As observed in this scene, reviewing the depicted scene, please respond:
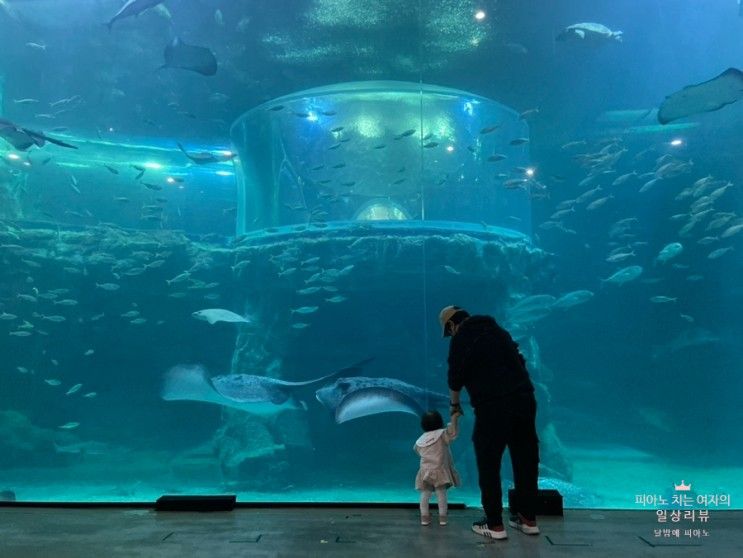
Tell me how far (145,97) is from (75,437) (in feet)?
14.8

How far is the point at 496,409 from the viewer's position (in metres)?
3.19

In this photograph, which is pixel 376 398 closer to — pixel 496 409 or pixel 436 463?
pixel 436 463

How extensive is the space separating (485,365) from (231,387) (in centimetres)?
362

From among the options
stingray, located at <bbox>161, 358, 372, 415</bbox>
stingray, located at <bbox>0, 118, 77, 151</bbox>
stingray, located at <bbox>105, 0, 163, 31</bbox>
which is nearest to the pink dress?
stingray, located at <bbox>161, 358, 372, 415</bbox>

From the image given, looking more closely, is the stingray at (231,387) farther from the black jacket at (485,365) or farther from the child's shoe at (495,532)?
the child's shoe at (495,532)

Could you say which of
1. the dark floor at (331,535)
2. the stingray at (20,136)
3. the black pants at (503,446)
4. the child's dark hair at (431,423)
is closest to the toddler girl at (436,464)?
the child's dark hair at (431,423)

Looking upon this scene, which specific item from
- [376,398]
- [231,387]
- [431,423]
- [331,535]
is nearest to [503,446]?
[431,423]

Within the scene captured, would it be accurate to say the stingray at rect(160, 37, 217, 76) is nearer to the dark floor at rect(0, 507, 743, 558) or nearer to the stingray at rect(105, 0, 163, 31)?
the stingray at rect(105, 0, 163, 31)

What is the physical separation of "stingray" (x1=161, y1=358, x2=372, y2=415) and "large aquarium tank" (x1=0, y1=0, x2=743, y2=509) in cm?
3

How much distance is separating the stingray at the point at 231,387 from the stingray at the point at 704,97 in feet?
16.9

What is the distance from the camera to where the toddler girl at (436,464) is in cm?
357

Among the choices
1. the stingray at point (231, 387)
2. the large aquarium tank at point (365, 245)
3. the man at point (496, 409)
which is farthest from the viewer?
the stingray at point (231, 387)

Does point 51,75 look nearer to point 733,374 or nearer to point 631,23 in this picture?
point 631,23

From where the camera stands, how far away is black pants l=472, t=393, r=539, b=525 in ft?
10.5
